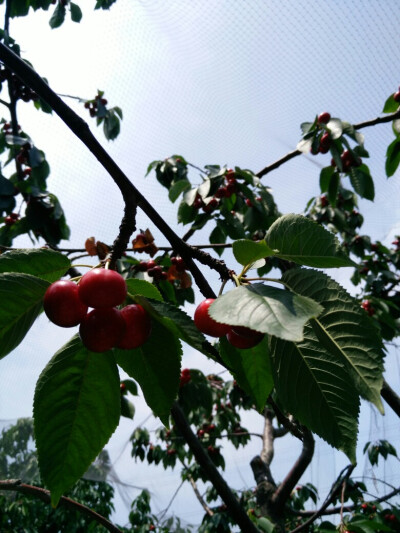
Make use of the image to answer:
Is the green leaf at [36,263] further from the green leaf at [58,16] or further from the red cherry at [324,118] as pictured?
the green leaf at [58,16]

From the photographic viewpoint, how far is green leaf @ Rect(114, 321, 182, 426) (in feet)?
1.66

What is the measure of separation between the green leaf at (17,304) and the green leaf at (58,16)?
3.47m

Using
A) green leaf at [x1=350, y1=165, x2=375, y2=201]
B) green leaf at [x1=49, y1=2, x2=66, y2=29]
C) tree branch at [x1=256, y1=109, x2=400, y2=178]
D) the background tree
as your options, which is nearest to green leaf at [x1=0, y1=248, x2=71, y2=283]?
the background tree

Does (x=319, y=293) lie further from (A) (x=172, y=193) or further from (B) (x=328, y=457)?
(B) (x=328, y=457)

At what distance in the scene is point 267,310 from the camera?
39cm

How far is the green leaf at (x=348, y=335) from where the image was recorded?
0.44 meters

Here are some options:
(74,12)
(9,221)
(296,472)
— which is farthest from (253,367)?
(74,12)

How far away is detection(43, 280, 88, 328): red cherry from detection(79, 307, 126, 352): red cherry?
0.02 meters

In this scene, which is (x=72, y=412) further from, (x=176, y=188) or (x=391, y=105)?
(x=391, y=105)

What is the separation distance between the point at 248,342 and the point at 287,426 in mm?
109

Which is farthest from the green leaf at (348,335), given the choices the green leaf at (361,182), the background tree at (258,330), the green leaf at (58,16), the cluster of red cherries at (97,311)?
the green leaf at (58,16)

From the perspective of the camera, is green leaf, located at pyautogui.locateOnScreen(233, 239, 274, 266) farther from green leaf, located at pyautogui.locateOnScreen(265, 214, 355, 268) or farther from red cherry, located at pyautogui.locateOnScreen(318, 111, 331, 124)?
red cherry, located at pyautogui.locateOnScreen(318, 111, 331, 124)

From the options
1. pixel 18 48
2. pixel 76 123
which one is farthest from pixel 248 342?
pixel 18 48

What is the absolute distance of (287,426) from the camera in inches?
18.4
